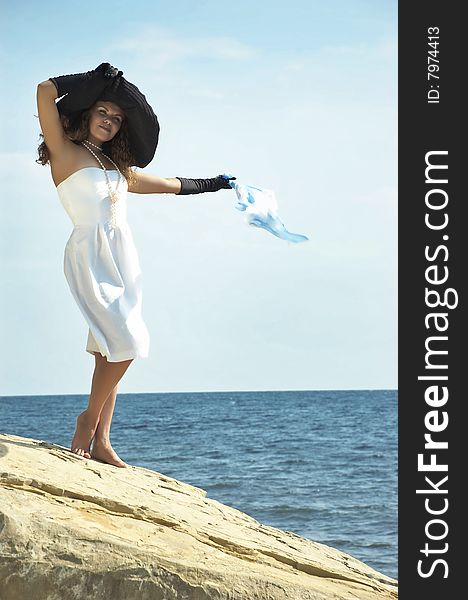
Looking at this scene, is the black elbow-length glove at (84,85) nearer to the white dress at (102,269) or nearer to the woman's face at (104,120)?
the woman's face at (104,120)

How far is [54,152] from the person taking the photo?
492cm

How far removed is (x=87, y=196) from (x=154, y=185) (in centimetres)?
59

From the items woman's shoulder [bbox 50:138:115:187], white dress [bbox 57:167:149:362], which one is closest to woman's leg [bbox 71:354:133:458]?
white dress [bbox 57:167:149:362]

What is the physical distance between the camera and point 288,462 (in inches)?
1048

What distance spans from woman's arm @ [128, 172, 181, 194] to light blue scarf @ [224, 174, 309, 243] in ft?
1.27

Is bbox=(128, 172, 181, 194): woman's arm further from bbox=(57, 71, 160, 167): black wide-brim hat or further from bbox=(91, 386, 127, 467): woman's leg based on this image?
bbox=(91, 386, 127, 467): woman's leg

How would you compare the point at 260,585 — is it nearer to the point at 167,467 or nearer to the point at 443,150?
the point at 443,150

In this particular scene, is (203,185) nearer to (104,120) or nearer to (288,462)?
(104,120)

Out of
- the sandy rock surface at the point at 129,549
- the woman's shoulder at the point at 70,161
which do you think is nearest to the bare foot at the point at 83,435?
the sandy rock surface at the point at 129,549

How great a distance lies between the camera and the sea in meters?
16.2

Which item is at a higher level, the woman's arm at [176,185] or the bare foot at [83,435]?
the woman's arm at [176,185]

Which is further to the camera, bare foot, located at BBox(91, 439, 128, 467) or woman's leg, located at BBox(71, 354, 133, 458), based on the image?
bare foot, located at BBox(91, 439, 128, 467)

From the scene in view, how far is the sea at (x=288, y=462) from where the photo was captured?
53.0ft

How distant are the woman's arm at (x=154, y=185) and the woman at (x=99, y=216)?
15 centimetres
